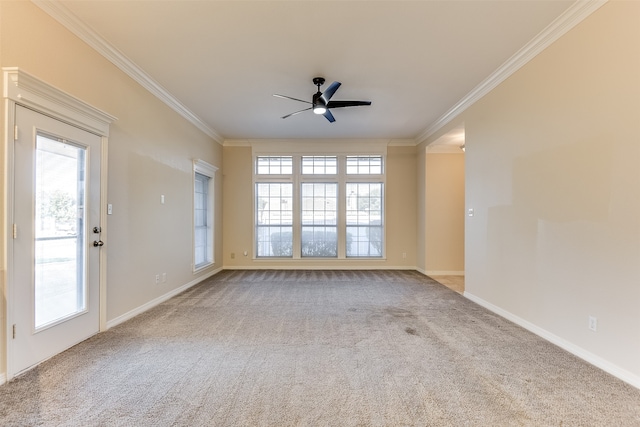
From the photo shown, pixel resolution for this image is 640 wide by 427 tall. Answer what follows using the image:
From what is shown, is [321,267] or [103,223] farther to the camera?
[321,267]

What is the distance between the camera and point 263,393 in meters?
1.96

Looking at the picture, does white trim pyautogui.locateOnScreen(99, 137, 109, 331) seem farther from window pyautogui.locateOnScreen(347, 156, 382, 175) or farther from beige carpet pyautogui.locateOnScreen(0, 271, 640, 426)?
window pyautogui.locateOnScreen(347, 156, 382, 175)

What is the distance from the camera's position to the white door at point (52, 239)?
2.17m

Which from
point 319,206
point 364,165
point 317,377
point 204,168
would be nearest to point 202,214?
point 204,168

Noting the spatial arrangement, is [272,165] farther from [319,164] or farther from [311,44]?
[311,44]

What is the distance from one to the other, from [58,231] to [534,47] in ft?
15.6

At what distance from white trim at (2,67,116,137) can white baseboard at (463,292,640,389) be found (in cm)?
477

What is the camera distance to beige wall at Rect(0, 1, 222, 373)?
2291 millimetres

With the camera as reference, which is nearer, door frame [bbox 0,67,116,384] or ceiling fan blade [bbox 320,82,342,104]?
door frame [bbox 0,67,116,384]

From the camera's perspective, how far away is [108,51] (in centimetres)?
300

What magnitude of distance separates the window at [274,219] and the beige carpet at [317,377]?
3233 millimetres

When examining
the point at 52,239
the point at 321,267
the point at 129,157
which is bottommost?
the point at 321,267

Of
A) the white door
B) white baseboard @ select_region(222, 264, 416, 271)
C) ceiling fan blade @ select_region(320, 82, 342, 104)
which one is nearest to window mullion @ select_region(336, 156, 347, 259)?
white baseboard @ select_region(222, 264, 416, 271)

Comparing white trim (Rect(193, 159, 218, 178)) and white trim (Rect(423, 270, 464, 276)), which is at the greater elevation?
white trim (Rect(193, 159, 218, 178))
